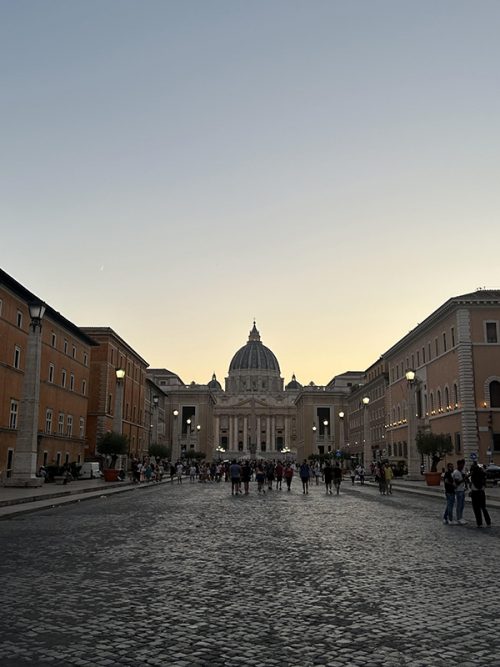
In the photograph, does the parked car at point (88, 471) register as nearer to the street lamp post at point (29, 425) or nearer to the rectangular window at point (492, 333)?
the street lamp post at point (29, 425)

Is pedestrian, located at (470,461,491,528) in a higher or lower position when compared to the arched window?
lower

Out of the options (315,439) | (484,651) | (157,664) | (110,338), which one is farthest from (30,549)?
(315,439)

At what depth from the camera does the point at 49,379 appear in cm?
4981

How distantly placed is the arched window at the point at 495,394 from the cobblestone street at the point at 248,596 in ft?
118

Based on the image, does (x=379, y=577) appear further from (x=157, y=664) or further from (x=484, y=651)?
(x=157, y=664)

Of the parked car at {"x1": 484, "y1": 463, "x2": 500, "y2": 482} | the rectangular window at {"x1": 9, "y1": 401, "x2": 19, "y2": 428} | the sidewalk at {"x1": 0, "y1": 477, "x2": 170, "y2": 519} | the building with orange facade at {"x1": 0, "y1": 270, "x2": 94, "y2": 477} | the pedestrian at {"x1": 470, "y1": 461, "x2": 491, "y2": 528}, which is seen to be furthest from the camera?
the parked car at {"x1": 484, "y1": 463, "x2": 500, "y2": 482}

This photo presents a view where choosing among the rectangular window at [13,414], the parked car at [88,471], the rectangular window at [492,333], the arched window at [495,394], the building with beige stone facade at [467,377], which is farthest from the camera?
the rectangular window at [492,333]

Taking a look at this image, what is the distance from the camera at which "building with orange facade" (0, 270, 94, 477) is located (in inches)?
1593

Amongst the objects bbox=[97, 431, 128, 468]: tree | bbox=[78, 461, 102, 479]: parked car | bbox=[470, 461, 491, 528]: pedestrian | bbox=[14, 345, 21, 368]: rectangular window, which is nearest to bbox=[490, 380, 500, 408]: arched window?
bbox=[97, 431, 128, 468]: tree

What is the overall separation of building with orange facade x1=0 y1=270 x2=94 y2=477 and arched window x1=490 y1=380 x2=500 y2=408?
32.6m

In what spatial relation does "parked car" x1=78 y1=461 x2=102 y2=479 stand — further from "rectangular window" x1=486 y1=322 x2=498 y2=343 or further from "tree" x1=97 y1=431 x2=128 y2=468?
"rectangular window" x1=486 y1=322 x2=498 y2=343

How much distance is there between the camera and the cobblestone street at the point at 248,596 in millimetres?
6031

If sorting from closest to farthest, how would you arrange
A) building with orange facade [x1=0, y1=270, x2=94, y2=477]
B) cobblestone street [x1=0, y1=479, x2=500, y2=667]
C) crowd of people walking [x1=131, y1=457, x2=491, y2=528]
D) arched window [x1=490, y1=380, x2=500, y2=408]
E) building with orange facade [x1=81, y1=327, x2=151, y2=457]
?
cobblestone street [x1=0, y1=479, x2=500, y2=667]
crowd of people walking [x1=131, y1=457, x2=491, y2=528]
building with orange facade [x1=0, y1=270, x2=94, y2=477]
arched window [x1=490, y1=380, x2=500, y2=408]
building with orange facade [x1=81, y1=327, x2=151, y2=457]

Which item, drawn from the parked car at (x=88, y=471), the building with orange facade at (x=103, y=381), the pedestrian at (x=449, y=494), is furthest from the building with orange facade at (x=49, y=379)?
the pedestrian at (x=449, y=494)
